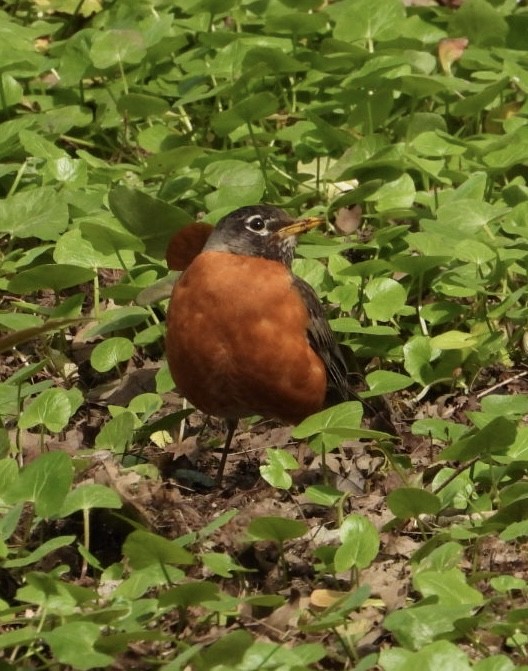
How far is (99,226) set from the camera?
5.93m

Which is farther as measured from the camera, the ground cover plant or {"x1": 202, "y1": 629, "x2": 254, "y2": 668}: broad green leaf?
the ground cover plant

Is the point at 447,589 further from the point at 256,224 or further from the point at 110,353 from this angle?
the point at 110,353

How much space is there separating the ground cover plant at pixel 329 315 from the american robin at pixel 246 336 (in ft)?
0.88

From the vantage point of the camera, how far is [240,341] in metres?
A: 5.24

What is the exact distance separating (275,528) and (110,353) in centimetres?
199

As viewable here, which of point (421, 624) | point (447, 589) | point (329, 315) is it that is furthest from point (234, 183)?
point (421, 624)

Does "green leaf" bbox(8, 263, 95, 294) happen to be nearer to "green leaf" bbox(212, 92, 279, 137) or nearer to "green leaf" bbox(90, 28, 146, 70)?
"green leaf" bbox(212, 92, 279, 137)

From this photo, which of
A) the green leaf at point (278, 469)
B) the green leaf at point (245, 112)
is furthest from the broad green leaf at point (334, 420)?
the green leaf at point (245, 112)

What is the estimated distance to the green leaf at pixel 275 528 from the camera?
4215 millimetres

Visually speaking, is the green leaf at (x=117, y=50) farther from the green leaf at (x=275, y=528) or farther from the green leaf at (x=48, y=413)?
the green leaf at (x=275, y=528)

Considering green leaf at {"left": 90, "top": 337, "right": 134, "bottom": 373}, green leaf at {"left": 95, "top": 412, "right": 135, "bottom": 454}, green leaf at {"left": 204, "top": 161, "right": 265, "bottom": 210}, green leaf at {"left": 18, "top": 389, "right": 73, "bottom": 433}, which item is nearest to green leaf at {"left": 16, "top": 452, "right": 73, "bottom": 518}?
green leaf at {"left": 18, "top": 389, "right": 73, "bottom": 433}

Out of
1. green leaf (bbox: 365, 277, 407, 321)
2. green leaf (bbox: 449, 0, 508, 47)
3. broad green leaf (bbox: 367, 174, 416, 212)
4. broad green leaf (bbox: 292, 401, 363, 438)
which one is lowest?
green leaf (bbox: 365, 277, 407, 321)

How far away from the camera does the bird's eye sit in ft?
18.9

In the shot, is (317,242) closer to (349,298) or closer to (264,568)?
(349,298)
